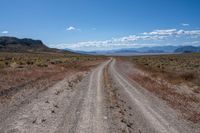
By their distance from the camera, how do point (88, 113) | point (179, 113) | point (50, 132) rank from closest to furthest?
1. point (50, 132)
2. point (88, 113)
3. point (179, 113)

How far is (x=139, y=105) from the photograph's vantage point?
13.1 meters

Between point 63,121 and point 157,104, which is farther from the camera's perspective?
point 157,104

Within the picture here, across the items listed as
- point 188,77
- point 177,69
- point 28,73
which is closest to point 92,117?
point 28,73

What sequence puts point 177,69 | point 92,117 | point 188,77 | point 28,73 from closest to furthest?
point 92,117
point 28,73
point 188,77
point 177,69

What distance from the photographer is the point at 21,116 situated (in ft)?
33.0

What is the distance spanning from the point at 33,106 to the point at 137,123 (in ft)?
16.1

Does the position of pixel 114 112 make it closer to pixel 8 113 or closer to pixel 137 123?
pixel 137 123

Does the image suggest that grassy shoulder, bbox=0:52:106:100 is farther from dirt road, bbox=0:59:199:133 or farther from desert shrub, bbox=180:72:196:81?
desert shrub, bbox=180:72:196:81

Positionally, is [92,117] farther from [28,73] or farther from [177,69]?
[177,69]

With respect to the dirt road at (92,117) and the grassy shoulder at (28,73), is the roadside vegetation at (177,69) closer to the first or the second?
the grassy shoulder at (28,73)

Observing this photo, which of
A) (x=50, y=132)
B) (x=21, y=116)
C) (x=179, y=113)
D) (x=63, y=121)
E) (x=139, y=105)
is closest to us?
(x=50, y=132)

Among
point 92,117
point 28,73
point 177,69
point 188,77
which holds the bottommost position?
point 177,69

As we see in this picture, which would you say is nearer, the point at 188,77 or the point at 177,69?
the point at 188,77

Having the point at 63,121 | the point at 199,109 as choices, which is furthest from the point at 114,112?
the point at 199,109
